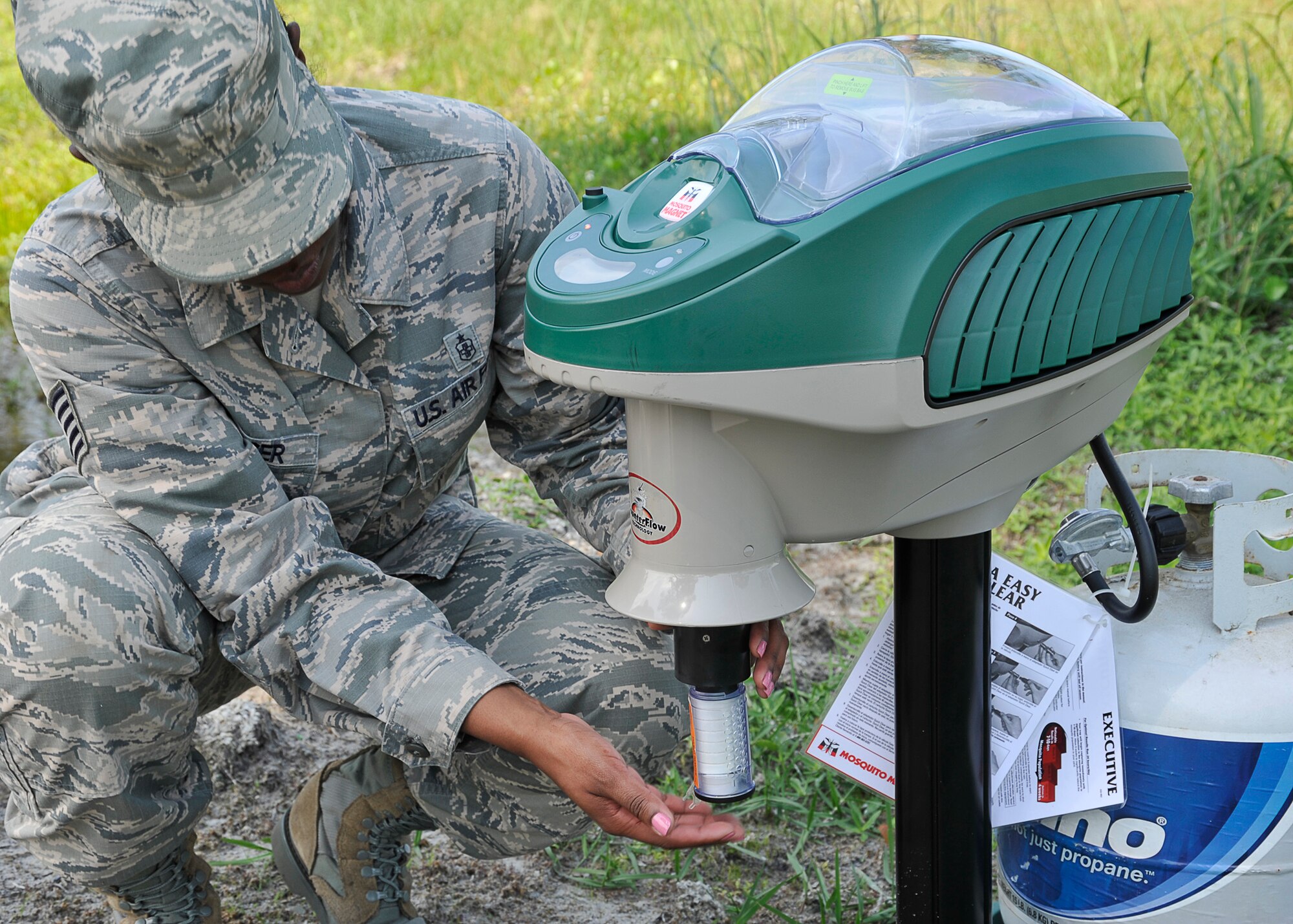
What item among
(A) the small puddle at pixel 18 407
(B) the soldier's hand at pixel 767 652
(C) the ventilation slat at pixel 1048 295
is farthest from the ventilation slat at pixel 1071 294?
(A) the small puddle at pixel 18 407

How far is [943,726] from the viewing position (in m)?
1.23

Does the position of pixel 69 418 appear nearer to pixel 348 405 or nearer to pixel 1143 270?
pixel 348 405

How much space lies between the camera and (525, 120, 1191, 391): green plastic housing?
3.06ft

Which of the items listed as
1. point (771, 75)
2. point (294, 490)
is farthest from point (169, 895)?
point (771, 75)

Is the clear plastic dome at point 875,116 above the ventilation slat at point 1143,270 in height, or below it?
above

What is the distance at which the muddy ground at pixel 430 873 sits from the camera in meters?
1.87

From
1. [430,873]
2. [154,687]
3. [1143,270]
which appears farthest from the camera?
[430,873]

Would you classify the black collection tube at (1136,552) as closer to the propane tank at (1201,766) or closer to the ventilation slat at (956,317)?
the propane tank at (1201,766)

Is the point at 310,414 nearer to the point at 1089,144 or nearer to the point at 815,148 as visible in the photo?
the point at 815,148

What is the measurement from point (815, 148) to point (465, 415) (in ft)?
2.65

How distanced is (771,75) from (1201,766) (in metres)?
3.44

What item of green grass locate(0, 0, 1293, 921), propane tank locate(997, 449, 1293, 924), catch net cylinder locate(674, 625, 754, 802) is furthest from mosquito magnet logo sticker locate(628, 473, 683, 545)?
green grass locate(0, 0, 1293, 921)

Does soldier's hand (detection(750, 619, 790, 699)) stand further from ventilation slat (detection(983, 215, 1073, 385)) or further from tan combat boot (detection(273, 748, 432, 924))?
tan combat boot (detection(273, 748, 432, 924))

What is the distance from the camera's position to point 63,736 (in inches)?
57.5
